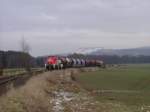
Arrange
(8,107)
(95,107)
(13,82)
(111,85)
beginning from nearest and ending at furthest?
(8,107) → (13,82) → (95,107) → (111,85)

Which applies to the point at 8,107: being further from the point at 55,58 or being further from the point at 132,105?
the point at 55,58

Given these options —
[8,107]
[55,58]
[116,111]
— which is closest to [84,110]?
[116,111]

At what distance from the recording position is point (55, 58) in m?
85.9

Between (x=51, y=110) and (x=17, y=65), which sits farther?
(x=17, y=65)

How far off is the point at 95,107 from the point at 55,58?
4959cm

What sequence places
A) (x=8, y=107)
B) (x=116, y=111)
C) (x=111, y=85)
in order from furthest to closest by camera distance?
(x=111, y=85)
(x=116, y=111)
(x=8, y=107)

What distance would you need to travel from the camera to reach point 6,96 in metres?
26.3

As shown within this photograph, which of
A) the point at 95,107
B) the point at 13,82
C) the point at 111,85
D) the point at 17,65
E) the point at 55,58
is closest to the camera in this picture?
the point at 13,82

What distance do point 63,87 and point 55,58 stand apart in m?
23.0

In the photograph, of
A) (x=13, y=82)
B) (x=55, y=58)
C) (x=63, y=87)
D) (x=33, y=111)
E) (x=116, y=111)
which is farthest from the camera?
Answer: (x=55, y=58)

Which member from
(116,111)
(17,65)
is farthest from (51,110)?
(17,65)

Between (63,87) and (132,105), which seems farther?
(63,87)

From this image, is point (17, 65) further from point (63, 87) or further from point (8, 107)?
point (8, 107)

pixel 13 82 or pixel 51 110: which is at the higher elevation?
pixel 13 82
